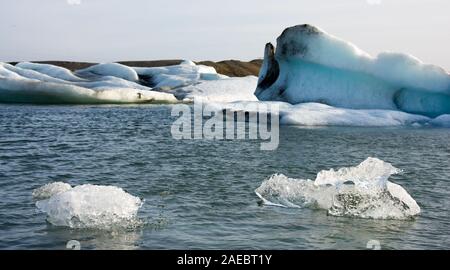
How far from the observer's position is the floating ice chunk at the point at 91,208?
7426 millimetres

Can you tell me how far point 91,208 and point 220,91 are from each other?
46.8 metres

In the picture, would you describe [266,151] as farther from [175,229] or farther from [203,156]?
[175,229]

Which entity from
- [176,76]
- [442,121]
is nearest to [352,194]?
[442,121]

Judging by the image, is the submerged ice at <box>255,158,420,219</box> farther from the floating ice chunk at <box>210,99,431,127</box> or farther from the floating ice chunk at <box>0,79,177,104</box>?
the floating ice chunk at <box>0,79,177,104</box>

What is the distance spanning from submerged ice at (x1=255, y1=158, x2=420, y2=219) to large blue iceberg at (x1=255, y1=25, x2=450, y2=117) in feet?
55.9

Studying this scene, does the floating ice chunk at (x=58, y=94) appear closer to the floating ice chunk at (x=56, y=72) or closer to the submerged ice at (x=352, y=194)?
the floating ice chunk at (x=56, y=72)

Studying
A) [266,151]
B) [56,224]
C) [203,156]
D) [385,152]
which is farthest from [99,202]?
[385,152]

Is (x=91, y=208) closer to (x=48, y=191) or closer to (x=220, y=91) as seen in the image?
(x=48, y=191)

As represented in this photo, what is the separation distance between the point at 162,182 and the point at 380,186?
160 inches

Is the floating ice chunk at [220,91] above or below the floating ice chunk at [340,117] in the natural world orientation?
above

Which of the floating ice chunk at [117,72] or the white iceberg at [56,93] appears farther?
the floating ice chunk at [117,72]

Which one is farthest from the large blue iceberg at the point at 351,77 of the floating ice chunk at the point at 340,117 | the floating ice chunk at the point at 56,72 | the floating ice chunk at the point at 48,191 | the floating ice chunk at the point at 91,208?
the floating ice chunk at the point at 56,72

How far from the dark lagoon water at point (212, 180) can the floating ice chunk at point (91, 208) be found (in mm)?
192

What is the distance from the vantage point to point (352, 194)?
8828 mm
